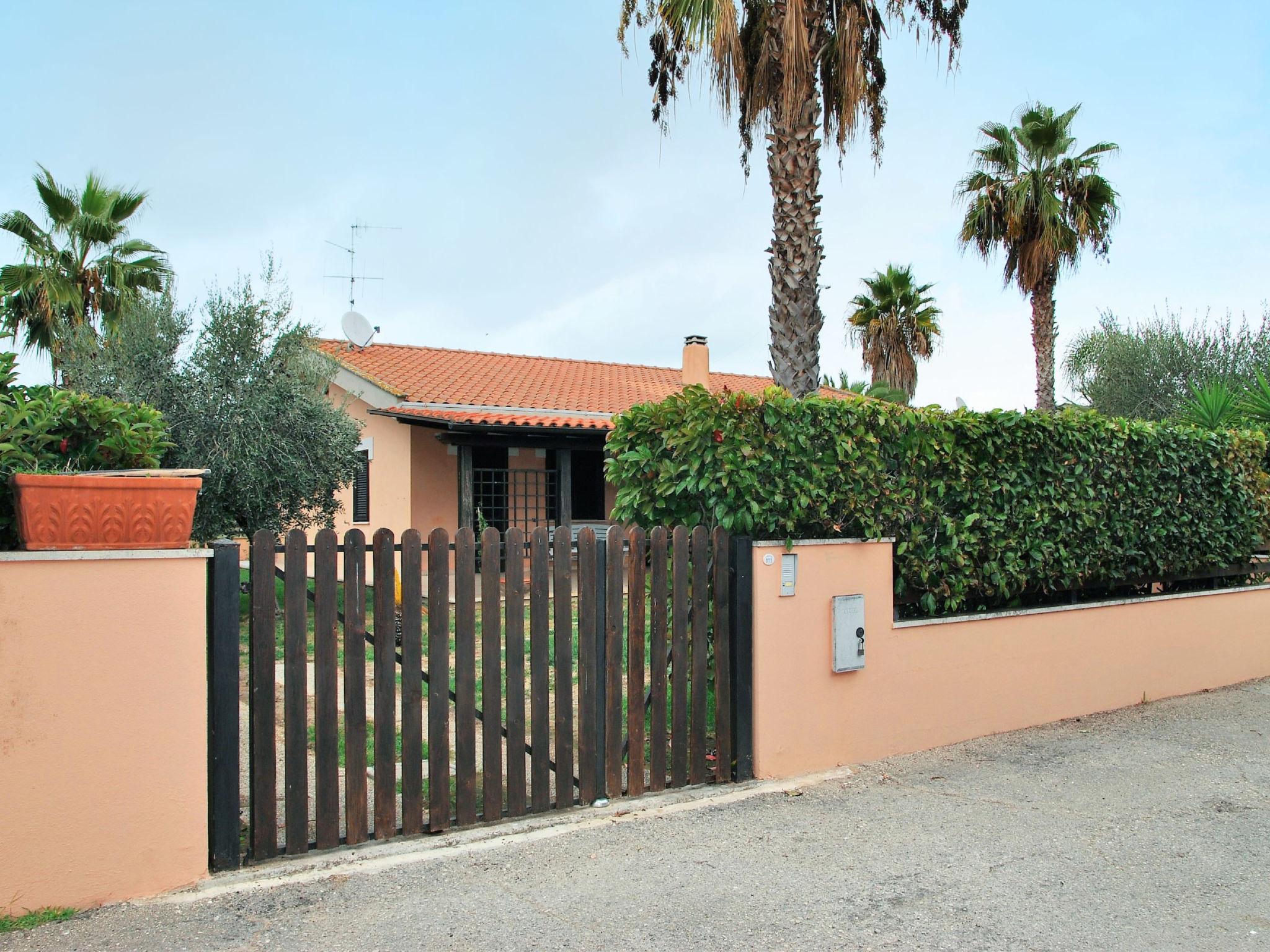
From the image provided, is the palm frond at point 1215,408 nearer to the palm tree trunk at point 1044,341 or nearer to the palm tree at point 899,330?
the palm tree trunk at point 1044,341

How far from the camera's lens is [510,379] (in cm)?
1762

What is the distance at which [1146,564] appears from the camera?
7902 mm

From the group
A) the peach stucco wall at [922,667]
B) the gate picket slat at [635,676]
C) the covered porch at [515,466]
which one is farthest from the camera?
the covered porch at [515,466]

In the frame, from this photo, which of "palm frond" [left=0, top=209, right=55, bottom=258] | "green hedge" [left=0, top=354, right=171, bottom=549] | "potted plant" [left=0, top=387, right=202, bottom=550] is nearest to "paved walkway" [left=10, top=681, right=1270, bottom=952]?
"potted plant" [left=0, top=387, right=202, bottom=550]

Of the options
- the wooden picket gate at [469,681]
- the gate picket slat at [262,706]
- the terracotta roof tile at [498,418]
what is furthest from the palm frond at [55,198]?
the gate picket slat at [262,706]

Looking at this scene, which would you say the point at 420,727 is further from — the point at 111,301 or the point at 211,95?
the point at 111,301

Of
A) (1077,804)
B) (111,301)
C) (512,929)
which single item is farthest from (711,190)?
(111,301)

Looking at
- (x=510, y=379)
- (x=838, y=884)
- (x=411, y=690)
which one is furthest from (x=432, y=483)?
(x=838, y=884)

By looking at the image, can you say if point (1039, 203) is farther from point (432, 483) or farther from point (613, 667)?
point (613, 667)

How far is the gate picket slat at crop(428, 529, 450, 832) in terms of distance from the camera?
169 inches

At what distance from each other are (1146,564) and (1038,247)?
1176 centimetres

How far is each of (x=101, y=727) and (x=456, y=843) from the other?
64.6 inches

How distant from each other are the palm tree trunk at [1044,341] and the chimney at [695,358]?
7369 mm

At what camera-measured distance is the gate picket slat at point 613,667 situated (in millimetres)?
4840
